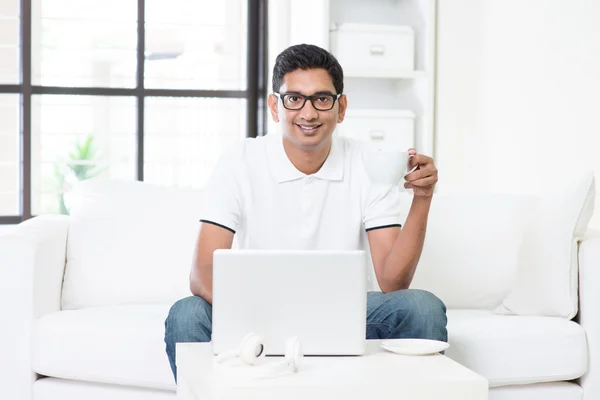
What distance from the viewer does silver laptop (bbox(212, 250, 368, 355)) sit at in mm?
1628

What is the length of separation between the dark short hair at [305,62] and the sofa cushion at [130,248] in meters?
0.68

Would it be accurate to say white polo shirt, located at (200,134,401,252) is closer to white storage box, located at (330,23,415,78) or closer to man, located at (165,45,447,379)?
man, located at (165,45,447,379)

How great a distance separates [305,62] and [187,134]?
2.77 m

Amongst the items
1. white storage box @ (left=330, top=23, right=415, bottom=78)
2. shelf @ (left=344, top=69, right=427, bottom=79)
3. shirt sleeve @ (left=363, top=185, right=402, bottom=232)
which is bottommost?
shirt sleeve @ (left=363, top=185, right=402, bottom=232)

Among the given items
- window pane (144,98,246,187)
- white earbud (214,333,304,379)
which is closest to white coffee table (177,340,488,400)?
white earbud (214,333,304,379)

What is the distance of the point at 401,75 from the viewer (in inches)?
157

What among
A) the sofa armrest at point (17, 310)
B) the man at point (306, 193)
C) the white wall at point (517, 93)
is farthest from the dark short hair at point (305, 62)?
the white wall at point (517, 93)

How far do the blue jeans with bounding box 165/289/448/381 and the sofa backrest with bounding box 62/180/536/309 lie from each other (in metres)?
0.70

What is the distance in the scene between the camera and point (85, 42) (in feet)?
15.9

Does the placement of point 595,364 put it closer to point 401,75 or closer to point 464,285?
point 464,285

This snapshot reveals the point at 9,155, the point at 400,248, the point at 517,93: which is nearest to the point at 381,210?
the point at 400,248

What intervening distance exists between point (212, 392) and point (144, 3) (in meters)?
3.66

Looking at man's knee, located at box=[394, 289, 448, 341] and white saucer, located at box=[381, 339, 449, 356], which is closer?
white saucer, located at box=[381, 339, 449, 356]

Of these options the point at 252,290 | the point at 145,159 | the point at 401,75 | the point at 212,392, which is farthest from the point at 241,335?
the point at 145,159
